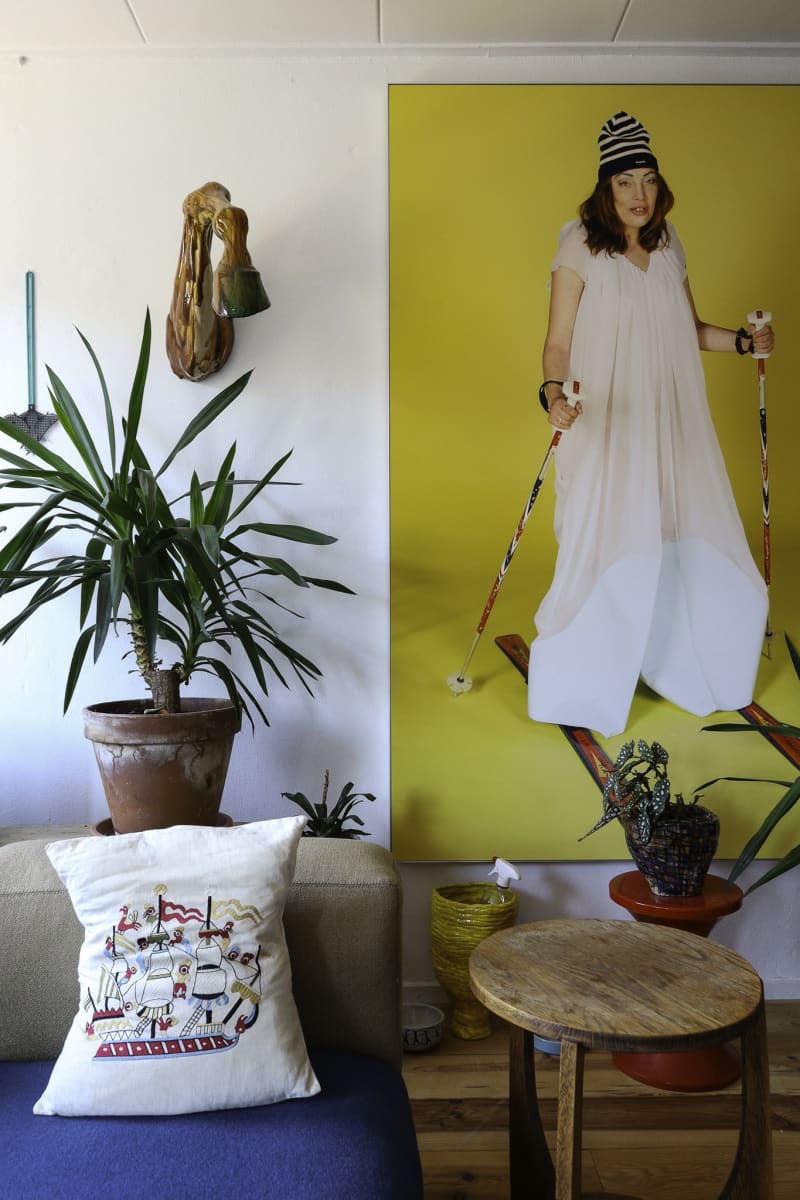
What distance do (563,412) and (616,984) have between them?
164 cm

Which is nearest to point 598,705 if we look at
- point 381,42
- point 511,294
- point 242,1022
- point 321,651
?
point 321,651

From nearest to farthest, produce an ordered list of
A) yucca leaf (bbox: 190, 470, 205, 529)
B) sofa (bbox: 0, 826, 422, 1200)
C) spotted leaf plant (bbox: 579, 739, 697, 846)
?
sofa (bbox: 0, 826, 422, 1200)
yucca leaf (bbox: 190, 470, 205, 529)
spotted leaf plant (bbox: 579, 739, 697, 846)

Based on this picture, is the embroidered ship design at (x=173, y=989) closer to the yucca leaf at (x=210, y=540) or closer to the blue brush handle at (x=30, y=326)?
the yucca leaf at (x=210, y=540)

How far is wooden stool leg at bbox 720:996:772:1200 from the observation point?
144cm

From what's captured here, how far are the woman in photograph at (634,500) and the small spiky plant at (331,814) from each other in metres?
0.58

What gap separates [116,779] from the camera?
2.08m

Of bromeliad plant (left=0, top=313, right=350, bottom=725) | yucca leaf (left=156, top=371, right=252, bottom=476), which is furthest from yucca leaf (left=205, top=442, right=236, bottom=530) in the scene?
yucca leaf (left=156, top=371, right=252, bottom=476)

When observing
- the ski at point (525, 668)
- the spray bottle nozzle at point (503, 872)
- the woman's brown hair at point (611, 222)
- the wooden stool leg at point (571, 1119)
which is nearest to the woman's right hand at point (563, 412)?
the woman's brown hair at point (611, 222)

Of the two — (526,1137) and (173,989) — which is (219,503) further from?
(526,1137)

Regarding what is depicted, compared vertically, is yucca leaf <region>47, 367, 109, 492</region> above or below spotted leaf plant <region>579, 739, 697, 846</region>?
above

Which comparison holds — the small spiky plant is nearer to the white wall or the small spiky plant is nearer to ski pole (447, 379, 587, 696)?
the white wall

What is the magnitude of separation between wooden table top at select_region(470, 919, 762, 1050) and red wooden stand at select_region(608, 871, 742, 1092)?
0.62m

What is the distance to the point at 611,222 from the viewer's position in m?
2.64

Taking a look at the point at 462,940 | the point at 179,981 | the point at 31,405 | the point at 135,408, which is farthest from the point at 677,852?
the point at 31,405
